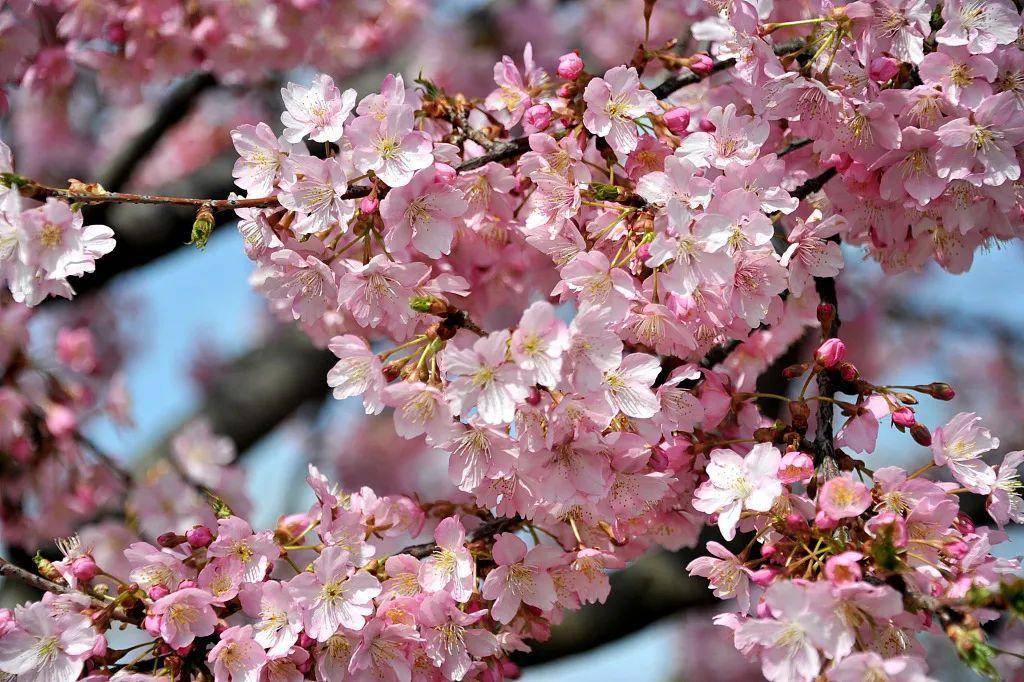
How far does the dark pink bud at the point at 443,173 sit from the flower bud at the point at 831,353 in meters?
0.63

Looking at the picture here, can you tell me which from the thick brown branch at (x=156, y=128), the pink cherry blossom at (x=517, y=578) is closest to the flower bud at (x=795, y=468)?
the pink cherry blossom at (x=517, y=578)

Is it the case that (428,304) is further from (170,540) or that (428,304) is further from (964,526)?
(964,526)

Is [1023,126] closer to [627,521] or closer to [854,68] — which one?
[854,68]

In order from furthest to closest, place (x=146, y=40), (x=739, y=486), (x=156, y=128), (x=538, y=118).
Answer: (x=156, y=128) < (x=146, y=40) < (x=538, y=118) < (x=739, y=486)

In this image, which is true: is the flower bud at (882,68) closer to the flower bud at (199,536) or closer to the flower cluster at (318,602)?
the flower cluster at (318,602)

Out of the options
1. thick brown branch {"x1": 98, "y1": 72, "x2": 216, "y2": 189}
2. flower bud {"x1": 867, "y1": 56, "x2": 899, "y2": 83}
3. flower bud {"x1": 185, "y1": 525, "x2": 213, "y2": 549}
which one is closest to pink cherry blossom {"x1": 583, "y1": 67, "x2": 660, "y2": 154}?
flower bud {"x1": 867, "y1": 56, "x2": 899, "y2": 83}

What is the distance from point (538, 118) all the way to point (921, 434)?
0.79m

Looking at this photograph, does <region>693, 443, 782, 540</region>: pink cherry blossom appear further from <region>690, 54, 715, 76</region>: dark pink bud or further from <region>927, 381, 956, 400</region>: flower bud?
<region>690, 54, 715, 76</region>: dark pink bud

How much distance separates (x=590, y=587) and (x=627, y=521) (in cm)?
12

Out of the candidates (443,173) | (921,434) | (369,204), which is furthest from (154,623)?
(921,434)

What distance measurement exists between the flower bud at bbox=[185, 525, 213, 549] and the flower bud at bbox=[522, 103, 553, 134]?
0.84 metres

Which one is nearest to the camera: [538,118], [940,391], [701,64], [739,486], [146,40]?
[739,486]

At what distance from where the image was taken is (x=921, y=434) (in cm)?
139

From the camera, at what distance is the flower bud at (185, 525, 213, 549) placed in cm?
146
